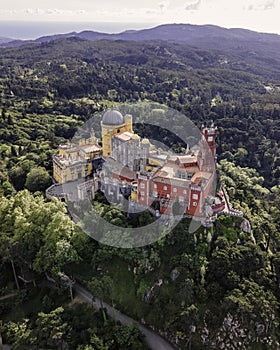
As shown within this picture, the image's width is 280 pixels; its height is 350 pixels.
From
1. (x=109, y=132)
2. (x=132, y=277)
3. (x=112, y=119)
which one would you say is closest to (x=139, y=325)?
(x=132, y=277)

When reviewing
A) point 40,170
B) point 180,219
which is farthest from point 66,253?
point 40,170

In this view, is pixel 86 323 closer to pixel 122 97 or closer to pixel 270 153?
pixel 270 153

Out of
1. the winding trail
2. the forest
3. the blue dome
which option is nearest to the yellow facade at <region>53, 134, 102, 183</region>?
the forest

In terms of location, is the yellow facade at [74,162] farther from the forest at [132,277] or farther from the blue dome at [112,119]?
the blue dome at [112,119]

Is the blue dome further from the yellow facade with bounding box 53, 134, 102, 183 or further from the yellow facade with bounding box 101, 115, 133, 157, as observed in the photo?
the yellow facade with bounding box 53, 134, 102, 183

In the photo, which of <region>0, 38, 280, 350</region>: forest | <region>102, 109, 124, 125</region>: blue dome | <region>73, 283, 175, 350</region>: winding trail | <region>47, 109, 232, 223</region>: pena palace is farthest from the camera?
<region>102, 109, 124, 125</region>: blue dome
